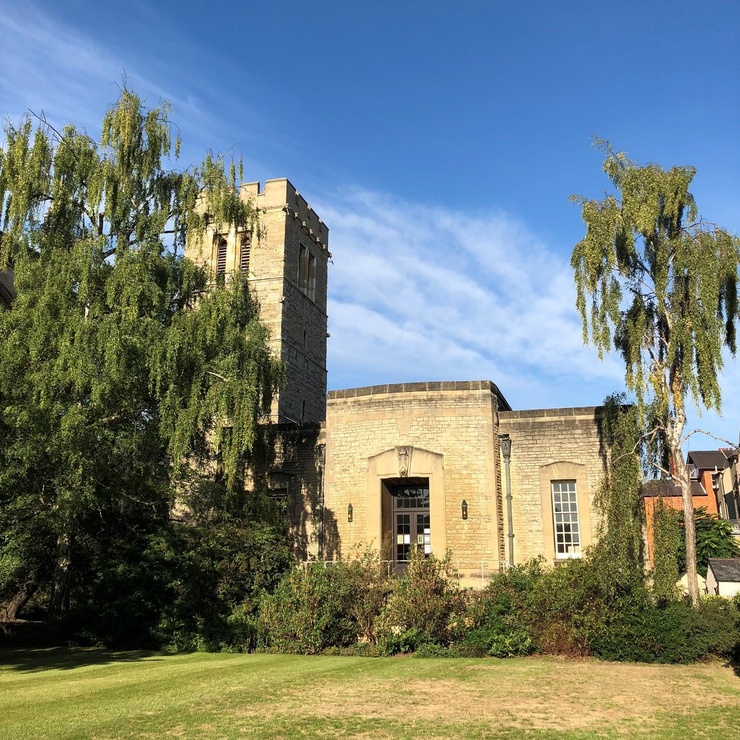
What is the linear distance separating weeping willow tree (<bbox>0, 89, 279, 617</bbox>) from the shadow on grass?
1.30 metres

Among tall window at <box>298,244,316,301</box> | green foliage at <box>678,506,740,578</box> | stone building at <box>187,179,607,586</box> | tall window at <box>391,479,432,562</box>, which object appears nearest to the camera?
stone building at <box>187,179,607,586</box>

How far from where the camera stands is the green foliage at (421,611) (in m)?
13.8

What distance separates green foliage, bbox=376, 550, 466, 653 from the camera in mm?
13750

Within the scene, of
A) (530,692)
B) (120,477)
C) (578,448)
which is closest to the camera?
(530,692)

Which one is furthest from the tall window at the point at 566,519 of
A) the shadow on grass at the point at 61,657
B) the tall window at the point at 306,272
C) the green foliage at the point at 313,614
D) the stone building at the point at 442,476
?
the tall window at the point at 306,272

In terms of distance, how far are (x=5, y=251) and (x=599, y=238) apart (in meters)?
12.8

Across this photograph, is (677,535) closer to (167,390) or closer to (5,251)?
(167,390)

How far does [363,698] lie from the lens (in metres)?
9.19

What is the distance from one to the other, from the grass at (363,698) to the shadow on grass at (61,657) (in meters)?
0.12

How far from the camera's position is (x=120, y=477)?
47.2 ft

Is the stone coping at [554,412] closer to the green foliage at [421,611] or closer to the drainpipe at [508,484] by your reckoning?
the drainpipe at [508,484]

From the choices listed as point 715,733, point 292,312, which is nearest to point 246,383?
point 715,733

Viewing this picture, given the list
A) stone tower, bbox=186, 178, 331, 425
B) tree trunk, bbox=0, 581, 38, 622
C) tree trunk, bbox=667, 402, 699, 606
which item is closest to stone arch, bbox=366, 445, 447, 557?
tree trunk, bbox=667, 402, 699, 606

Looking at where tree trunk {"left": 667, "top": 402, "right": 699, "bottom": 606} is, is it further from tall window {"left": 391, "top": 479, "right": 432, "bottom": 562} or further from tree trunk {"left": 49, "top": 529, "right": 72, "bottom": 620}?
tree trunk {"left": 49, "top": 529, "right": 72, "bottom": 620}
